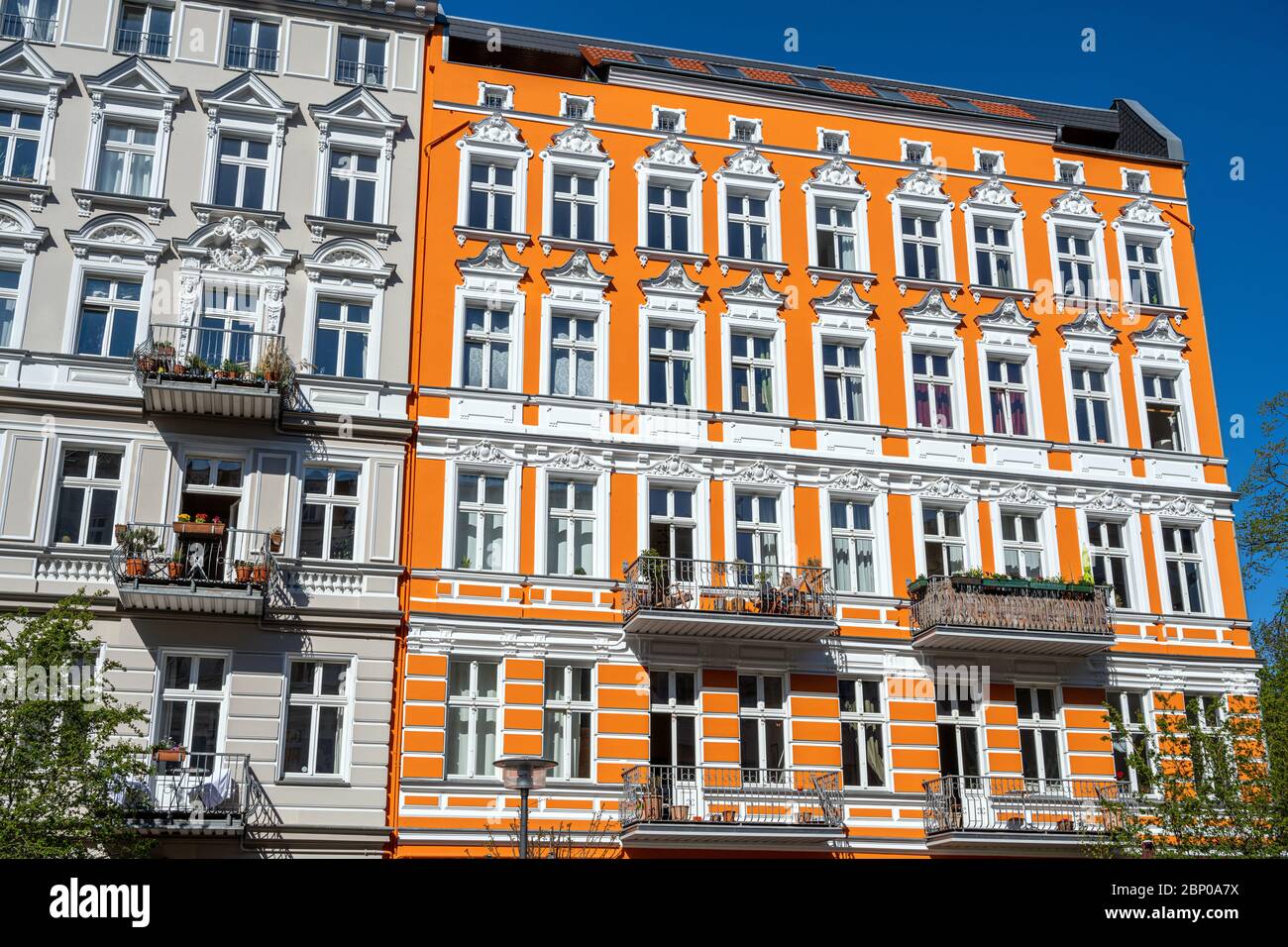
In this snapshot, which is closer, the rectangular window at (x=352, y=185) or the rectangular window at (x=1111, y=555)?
the rectangular window at (x=352, y=185)

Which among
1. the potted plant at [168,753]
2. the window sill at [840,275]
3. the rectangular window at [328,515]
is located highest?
the window sill at [840,275]

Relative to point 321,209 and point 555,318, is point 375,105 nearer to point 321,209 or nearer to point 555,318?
point 321,209

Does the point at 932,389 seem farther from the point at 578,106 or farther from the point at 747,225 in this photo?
the point at 578,106

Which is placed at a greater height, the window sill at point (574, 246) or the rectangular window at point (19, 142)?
the rectangular window at point (19, 142)

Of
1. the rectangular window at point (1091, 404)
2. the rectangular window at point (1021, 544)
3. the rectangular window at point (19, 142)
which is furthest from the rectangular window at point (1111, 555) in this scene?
the rectangular window at point (19, 142)

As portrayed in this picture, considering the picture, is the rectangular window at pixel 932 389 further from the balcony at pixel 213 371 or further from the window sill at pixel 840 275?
the balcony at pixel 213 371

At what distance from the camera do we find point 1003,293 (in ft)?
93.1

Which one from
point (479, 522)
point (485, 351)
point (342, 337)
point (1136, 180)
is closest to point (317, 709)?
point (479, 522)

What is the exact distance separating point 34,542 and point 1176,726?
20.0m

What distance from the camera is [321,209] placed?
25078 millimetres

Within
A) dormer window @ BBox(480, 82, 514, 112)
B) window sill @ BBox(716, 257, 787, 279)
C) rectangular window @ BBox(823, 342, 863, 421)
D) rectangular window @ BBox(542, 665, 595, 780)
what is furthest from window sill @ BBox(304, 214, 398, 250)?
rectangular window @ BBox(823, 342, 863, 421)

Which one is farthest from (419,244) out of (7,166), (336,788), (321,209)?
(336,788)

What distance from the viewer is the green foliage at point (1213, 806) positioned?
18.3 m

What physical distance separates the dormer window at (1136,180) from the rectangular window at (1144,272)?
4.78ft
